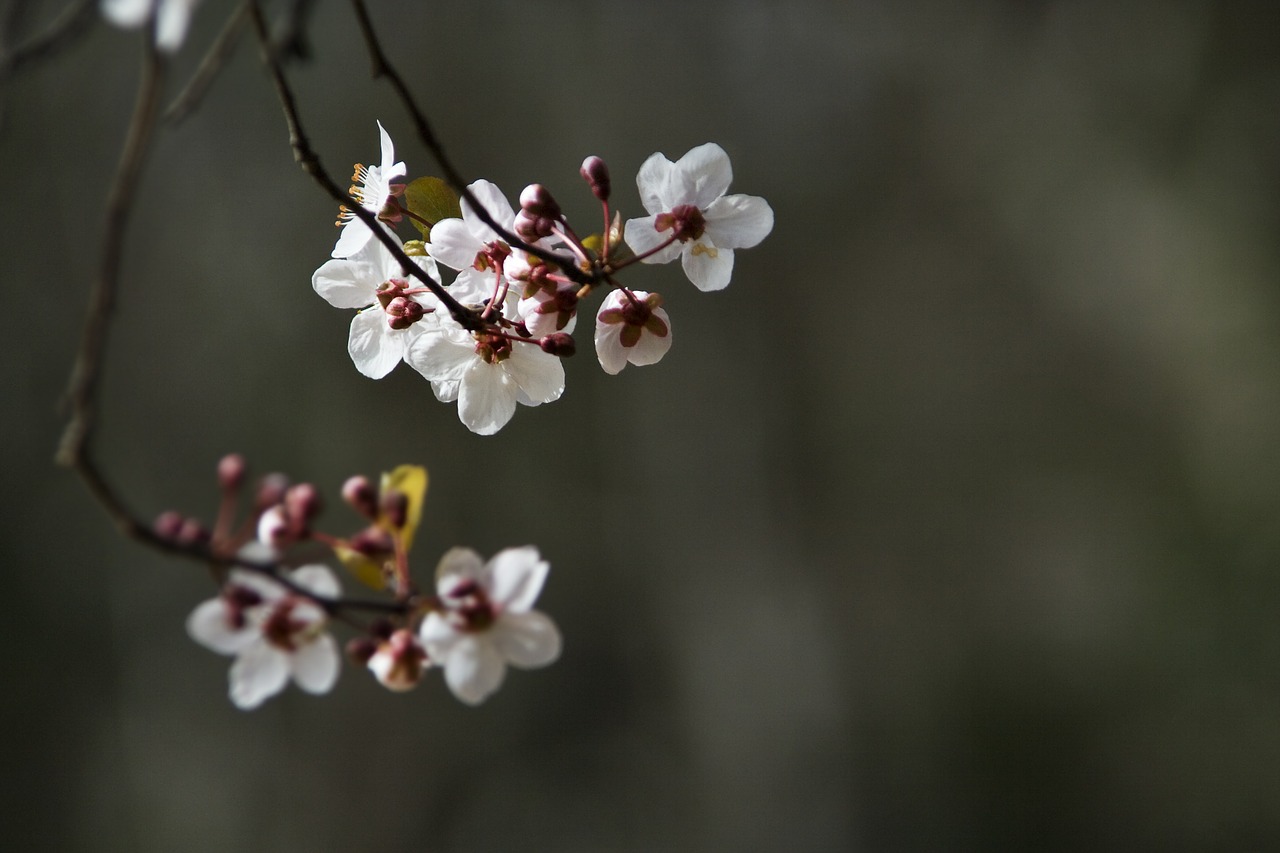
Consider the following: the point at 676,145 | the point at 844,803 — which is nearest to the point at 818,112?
the point at 676,145

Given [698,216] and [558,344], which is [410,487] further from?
[698,216]

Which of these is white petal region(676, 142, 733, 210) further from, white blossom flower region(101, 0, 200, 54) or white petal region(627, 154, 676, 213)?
white blossom flower region(101, 0, 200, 54)

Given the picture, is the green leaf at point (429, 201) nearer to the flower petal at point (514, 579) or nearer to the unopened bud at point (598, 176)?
the unopened bud at point (598, 176)

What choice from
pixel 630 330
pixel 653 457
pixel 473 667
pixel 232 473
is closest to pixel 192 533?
pixel 232 473

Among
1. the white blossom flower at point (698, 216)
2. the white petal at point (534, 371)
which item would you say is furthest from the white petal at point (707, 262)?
the white petal at point (534, 371)

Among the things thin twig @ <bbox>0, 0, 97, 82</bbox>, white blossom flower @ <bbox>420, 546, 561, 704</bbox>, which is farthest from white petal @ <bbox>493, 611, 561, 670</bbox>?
thin twig @ <bbox>0, 0, 97, 82</bbox>

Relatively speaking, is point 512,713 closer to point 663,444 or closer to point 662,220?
point 663,444
